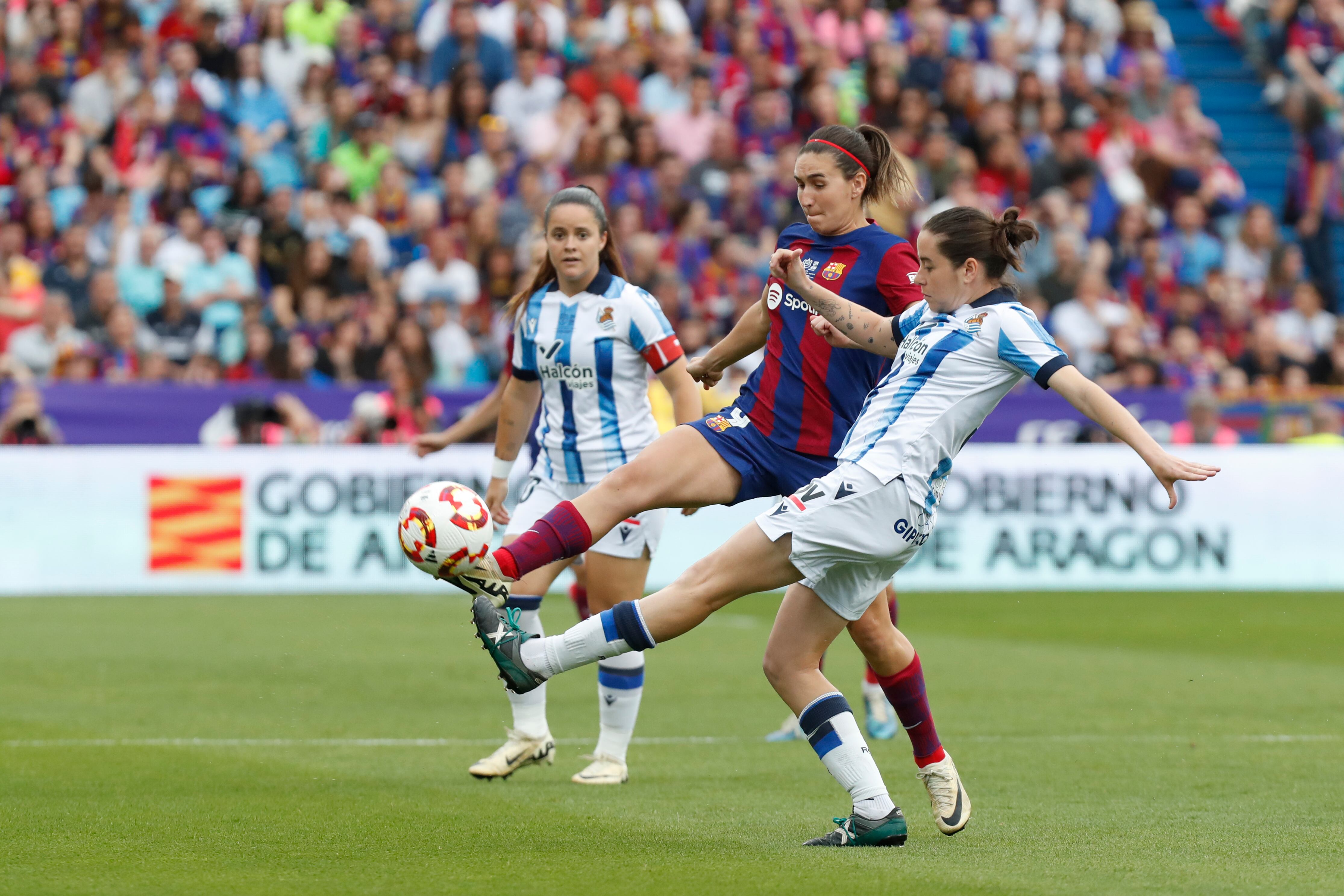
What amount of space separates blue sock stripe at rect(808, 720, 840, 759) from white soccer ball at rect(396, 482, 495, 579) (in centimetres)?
118

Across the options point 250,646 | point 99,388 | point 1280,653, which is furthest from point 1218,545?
point 99,388

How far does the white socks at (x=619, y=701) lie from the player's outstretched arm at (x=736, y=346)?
4.48ft

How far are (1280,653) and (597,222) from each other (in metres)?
6.80

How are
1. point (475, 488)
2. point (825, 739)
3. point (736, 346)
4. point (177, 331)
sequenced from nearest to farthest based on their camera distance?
point (825, 739)
point (736, 346)
point (475, 488)
point (177, 331)

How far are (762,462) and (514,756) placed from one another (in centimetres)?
189

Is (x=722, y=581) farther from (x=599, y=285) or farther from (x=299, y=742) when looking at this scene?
(x=299, y=742)

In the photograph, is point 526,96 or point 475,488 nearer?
point 475,488

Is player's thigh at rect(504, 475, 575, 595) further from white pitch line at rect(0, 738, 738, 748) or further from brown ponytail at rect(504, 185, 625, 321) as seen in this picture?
white pitch line at rect(0, 738, 738, 748)

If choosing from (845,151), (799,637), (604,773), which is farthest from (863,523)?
(604,773)

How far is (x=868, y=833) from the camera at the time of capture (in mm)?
5797

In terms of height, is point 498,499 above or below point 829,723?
above

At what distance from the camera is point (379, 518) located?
1542 cm

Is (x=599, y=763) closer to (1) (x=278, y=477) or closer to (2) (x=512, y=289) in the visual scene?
(1) (x=278, y=477)

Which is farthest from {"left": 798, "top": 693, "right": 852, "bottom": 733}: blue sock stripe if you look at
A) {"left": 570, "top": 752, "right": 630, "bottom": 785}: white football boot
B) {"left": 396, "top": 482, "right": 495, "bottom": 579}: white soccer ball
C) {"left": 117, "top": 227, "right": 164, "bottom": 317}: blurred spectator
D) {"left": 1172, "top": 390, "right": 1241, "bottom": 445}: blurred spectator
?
{"left": 117, "top": 227, "right": 164, "bottom": 317}: blurred spectator
